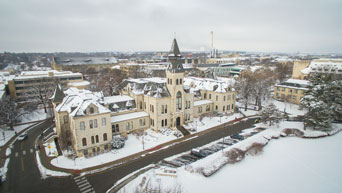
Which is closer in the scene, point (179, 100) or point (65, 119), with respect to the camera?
point (65, 119)

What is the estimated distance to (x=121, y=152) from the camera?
3481 cm

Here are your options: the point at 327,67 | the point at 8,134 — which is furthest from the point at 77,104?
the point at 327,67

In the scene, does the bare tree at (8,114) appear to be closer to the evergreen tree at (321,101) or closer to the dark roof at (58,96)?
the dark roof at (58,96)

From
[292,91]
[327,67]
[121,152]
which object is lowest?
[121,152]

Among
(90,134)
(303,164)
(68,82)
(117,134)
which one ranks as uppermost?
(68,82)

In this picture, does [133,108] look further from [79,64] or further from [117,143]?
[79,64]

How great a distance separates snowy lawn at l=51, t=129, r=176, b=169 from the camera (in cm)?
3138

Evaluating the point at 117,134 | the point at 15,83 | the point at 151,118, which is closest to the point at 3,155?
the point at 117,134

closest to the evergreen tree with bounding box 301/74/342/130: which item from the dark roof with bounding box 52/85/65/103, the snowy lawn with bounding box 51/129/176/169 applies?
the snowy lawn with bounding box 51/129/176/169

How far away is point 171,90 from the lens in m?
45.0

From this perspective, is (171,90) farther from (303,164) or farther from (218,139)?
(303,164)

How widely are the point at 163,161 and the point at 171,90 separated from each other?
58.0 ft

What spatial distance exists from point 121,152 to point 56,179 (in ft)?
34.2

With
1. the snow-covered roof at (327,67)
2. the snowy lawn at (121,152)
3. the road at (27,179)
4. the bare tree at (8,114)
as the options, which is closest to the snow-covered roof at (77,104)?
the snowy lawn at (121,152)
